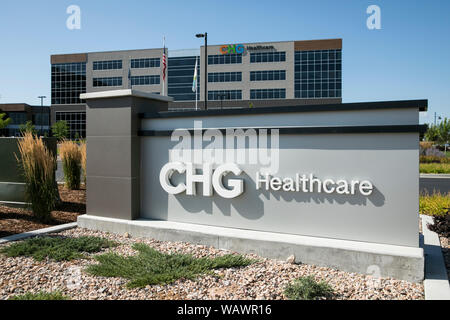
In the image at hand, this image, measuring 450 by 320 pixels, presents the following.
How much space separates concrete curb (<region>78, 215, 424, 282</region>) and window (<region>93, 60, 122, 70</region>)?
208ft

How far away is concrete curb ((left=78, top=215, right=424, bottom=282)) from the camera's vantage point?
497cm

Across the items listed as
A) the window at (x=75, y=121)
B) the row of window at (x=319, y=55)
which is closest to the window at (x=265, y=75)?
the row of window at (x=319, y=55)

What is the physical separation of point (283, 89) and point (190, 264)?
5619 centimetres

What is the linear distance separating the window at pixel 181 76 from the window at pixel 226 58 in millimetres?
2607

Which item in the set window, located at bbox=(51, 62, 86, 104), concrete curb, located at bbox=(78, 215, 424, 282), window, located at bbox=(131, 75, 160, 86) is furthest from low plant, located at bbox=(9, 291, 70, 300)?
window, located at bbox=(51, 62, 86, 104)

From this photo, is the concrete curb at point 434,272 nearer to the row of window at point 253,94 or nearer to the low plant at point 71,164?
the low plant at point 71,164

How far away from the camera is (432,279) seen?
191 inches

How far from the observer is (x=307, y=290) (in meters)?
4.27

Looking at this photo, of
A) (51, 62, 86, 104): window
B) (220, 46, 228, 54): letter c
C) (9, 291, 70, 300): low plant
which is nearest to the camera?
(9, 291, 70, 300): low plant

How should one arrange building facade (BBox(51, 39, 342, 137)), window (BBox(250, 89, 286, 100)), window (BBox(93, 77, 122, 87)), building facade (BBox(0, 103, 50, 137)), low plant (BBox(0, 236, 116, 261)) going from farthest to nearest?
building facade (BBox(0, 103, 50, 137)), window (BBox(93, 77, 122, 87)), window (BBox(250, 89, 286, 100)), building facade (BBox(51, 39, 342, 137)), low plant (BBox(0, 236, 116, 261))

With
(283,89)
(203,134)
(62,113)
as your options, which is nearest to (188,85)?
(283,89)

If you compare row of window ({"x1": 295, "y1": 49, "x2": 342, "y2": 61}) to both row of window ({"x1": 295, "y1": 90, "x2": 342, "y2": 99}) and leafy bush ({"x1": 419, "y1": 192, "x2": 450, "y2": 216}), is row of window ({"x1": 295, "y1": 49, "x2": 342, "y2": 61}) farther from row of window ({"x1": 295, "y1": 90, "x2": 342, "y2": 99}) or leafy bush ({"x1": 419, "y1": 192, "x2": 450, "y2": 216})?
leafy bush ({"x1": 419, "y1": 192, "x2": 450, "y2": 216})

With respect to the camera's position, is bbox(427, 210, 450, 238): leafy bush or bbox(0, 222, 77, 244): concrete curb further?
bbox(427, 210, 450, 238): leafy bush
